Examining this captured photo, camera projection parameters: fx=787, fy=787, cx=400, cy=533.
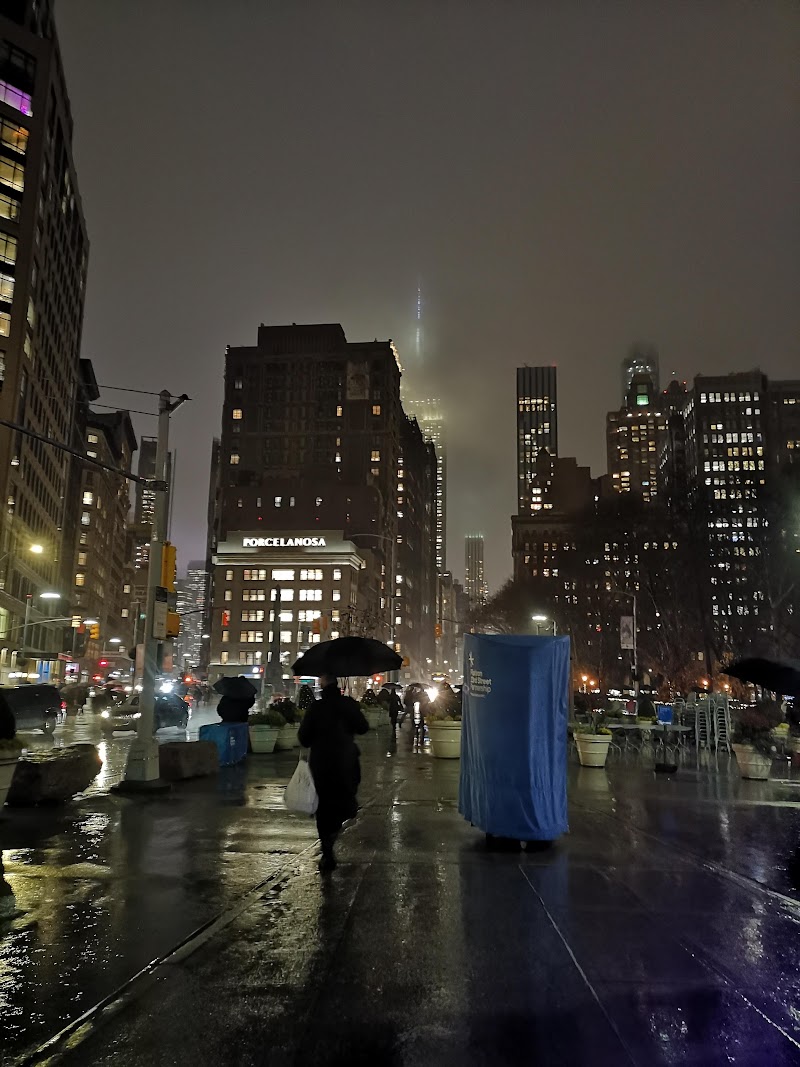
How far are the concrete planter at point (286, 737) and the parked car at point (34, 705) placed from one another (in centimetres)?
922

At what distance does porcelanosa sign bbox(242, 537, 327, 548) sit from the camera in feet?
458

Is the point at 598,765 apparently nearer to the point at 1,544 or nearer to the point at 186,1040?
the point at 186,1040

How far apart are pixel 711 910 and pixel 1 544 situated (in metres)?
64.7

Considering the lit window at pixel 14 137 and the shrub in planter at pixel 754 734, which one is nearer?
the shrub in planter at pixel 754 734

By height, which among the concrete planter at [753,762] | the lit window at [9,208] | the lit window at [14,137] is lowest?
the concrete planter at [753,762]

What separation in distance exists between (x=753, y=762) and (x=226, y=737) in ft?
39.3

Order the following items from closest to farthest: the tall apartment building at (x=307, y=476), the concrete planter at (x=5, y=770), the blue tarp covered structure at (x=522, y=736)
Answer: the concrete planter at (x=5, y=770) → the blue tarp covered structure at (x=522, y=736) → the tall apartment building at (x=307, y=476)

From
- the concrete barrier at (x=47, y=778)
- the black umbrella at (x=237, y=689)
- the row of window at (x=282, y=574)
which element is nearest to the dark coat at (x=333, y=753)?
the concrete barrier at (x=47, y=778)

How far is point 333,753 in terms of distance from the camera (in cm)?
785

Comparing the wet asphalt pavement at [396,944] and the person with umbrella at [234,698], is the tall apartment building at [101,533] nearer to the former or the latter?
the person with umbrella at [234,698]

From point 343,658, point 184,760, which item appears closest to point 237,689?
point 184,760

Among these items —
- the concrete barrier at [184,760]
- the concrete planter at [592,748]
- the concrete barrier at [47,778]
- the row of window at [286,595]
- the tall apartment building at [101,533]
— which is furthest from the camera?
the row of window at [286,595]

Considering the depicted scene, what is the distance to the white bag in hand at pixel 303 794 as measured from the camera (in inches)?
343

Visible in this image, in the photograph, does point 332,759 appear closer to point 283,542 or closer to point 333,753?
point 333,753
